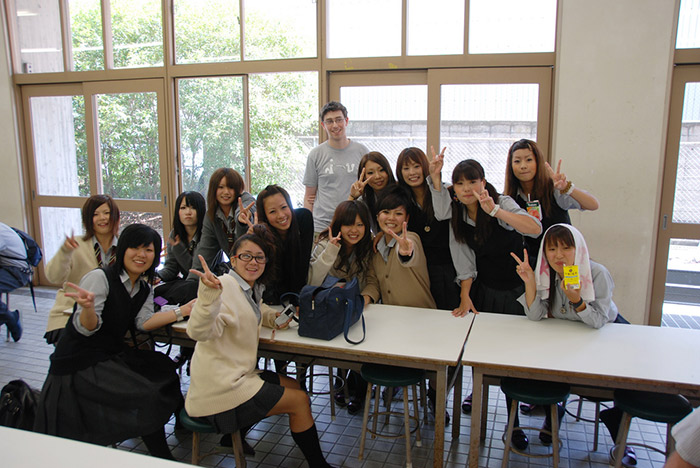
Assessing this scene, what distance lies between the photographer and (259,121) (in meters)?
4.71

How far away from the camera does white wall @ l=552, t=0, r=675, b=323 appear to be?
358 centimetres

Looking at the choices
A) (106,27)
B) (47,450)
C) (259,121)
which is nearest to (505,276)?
(47,450)

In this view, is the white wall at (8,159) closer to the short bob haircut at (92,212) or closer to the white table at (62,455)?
the short bob haircut at (92,212)

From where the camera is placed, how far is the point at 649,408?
1999 mm

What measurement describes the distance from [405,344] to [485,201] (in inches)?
32.9

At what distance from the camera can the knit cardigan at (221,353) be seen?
6.50ft

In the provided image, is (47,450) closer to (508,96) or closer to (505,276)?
(505,276)

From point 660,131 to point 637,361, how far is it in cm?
228

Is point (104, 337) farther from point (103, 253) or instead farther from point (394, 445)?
point (394, 445)

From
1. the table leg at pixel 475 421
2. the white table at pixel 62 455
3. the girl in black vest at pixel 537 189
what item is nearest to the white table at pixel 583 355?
the table leg at pixel 475 421

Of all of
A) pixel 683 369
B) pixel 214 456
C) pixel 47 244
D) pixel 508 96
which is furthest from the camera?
pixel 47 244

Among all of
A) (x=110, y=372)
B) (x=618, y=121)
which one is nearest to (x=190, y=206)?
(x=110, y=372)

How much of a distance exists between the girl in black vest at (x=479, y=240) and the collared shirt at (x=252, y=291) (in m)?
0.99

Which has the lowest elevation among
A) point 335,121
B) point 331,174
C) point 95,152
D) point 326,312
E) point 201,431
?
point 201,431
